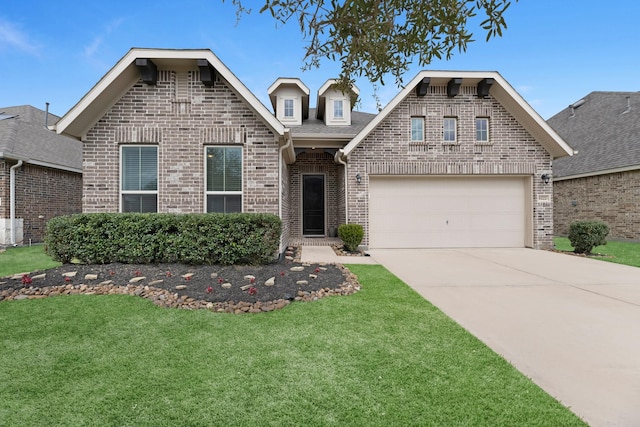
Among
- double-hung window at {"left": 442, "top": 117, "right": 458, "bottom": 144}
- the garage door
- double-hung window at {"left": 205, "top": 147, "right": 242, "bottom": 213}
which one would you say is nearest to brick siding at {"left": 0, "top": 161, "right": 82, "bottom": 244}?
double-hung window at {"left": 205, "top": 147, "right": 242, "bottom": 213}

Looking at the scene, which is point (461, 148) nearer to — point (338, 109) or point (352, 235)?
point (352, 235)

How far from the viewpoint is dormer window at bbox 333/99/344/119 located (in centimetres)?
1366

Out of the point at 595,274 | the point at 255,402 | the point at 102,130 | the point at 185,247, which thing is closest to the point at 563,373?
the point at 255,402

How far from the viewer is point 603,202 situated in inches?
567

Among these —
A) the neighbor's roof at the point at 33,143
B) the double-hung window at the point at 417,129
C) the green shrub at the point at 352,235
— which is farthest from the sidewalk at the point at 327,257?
the neighbor's roof at the point at 33,143

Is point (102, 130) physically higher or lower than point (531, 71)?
lower

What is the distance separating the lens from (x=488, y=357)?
298 centimetres

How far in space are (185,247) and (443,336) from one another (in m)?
5.32

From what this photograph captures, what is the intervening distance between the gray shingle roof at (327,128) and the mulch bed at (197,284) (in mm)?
6288

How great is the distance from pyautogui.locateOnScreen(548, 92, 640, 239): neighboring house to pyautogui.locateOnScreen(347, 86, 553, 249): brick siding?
3.57 m

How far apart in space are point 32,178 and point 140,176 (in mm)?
7583

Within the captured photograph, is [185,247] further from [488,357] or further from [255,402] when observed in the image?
[488,357]

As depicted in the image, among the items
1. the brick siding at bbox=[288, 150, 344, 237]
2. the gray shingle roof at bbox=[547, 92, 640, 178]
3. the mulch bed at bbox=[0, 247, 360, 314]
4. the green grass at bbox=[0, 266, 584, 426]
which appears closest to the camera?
the green grass at bbox=[0, 266, 584, 426]

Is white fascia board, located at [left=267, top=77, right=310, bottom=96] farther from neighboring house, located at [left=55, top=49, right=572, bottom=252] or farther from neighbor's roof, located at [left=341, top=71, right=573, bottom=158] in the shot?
neighbor's roof, located at [left=341, top=71, right=573, bottom=158]
